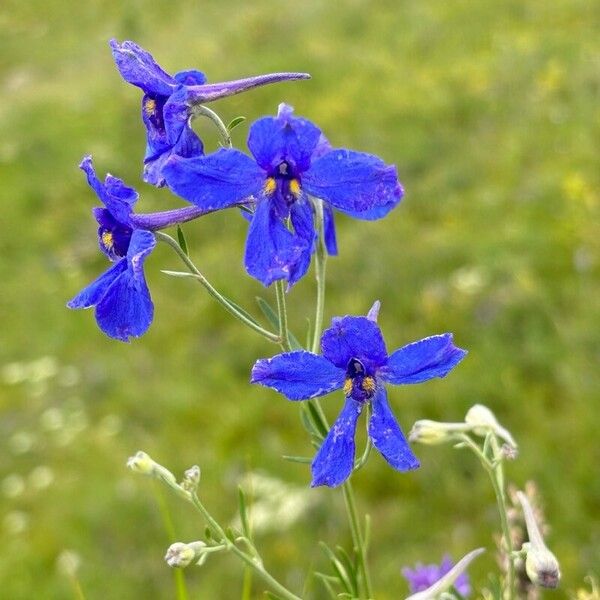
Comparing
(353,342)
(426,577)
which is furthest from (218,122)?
(426,577)

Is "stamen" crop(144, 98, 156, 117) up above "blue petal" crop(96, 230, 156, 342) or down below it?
above

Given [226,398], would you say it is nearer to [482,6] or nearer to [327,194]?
[327,194]

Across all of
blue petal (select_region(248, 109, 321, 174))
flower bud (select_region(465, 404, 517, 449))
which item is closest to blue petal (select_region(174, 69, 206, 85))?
blue petal (select_region(248, 109, 321, 174))

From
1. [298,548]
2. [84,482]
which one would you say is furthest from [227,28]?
[298,548]

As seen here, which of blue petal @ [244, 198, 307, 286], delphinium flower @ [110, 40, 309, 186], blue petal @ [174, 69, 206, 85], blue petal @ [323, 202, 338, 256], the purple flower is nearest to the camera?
blue petal @ [244, 198, 307, 286]

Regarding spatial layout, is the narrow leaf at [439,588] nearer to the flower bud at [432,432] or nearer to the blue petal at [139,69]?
the flower bud at [432,432]

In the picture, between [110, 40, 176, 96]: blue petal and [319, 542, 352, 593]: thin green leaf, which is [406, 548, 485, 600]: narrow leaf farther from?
[110, 40, 176, 96]: blue petal
